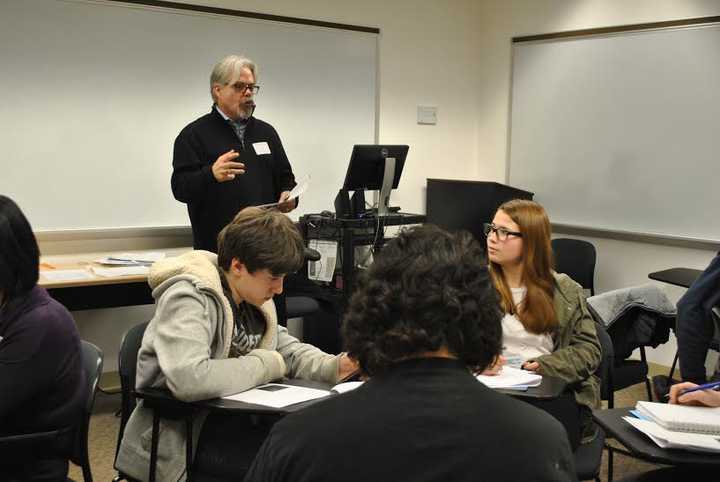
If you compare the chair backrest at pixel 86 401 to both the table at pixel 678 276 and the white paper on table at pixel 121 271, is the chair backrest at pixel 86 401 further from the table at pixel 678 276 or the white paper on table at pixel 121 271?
the table at pixel 678 276

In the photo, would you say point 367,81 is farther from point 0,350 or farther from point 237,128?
point 0,350

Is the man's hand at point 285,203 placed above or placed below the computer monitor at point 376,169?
below

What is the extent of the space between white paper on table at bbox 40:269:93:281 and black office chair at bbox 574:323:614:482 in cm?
246

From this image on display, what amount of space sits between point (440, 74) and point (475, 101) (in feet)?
1.37

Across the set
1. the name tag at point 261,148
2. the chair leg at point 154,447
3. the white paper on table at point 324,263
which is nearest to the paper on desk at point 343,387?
the chair leg at point 154,447

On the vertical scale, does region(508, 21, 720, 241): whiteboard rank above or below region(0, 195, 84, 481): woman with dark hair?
above

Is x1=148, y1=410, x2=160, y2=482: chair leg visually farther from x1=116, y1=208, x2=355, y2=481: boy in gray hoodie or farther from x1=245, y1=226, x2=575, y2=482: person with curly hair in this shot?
x1=245, y1=226, x2=575, y2=482: person with curly hair

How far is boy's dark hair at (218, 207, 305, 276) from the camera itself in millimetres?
2150

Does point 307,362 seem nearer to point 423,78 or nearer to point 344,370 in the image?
point 344,370

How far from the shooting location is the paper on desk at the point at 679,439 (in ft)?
5.70

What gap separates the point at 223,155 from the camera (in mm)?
3676

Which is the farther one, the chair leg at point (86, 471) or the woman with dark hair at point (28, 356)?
the chair leg at point (86, 471)

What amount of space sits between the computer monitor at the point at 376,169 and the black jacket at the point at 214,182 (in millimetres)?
958

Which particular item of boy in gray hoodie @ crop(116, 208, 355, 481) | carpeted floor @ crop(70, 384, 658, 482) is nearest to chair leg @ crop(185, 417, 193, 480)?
boy in gray hoodie @ crop(116, 208, 355, 481)
